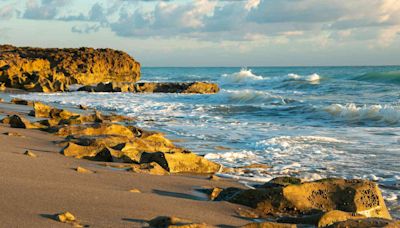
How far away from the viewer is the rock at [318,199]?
174 inches

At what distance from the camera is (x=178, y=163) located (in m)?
6.38

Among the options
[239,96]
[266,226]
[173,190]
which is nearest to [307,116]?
[239,96]

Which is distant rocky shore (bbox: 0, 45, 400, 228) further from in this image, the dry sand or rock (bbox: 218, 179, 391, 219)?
the dry sand

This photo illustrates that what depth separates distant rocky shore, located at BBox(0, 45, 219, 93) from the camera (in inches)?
1136

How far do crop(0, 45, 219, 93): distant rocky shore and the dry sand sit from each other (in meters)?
23.4

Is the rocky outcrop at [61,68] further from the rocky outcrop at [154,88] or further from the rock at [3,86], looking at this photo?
the rocky outcrop at [154,88]

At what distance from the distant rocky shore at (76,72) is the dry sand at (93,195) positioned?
23.4 metres

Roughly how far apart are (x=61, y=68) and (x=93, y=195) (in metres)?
33.5

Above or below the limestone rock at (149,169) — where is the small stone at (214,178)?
below

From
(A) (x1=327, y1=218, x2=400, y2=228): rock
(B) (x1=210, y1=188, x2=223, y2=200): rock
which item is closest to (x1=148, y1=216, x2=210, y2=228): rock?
(A) (x1=327, y1=218, x2=400, y2=228): rock

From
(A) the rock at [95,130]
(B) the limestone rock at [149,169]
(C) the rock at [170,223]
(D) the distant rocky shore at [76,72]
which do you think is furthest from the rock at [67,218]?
(D) the distant rocky shore at [76,72]

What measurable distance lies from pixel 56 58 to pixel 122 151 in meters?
32.7

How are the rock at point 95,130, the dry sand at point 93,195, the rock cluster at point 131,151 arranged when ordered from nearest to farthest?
the dry sand at point 93,195
the rock cluster at point 131,151
the rock at point 95,130

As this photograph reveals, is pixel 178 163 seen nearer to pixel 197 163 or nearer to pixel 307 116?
pixel 197 163
